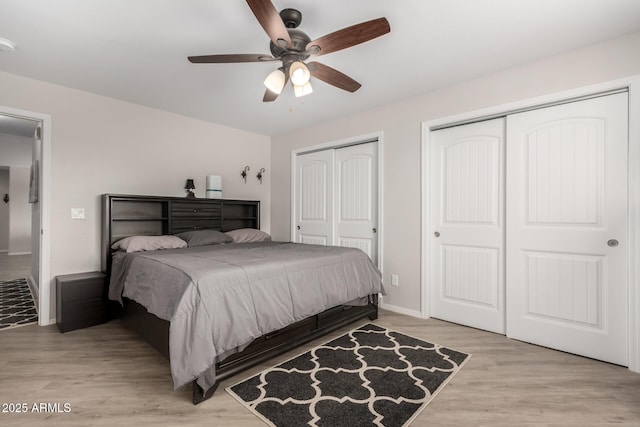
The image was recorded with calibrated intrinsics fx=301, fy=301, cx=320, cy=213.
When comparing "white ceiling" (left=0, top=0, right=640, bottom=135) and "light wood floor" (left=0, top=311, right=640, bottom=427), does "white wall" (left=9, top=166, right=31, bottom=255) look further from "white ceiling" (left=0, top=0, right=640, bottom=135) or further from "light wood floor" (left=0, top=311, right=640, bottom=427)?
"light wood floor" (left=0, top=311, right=640, bottom=427)

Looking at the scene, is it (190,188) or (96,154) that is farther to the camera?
(190,188)

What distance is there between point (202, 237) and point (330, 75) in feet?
8.14

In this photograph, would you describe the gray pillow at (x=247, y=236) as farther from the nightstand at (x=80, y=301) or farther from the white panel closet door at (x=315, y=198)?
the nightstand at (x=80, y=301)

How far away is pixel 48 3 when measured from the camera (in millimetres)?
1880

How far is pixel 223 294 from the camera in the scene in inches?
76.5

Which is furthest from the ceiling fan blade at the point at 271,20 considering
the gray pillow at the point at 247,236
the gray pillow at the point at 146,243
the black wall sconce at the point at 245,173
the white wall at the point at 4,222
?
the white wall at the point at 4,222

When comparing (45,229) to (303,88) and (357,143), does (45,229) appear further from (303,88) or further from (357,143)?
(357,143)

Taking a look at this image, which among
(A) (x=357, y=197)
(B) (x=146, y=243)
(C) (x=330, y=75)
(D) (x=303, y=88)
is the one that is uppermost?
(C) (x=330, y=75)

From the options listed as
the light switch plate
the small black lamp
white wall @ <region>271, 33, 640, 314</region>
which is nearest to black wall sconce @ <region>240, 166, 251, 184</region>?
the small black lamp

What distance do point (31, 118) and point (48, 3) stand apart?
66.2 inches

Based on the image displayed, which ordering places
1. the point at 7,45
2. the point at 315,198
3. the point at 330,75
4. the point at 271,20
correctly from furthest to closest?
the point at 315,198 → the point at 7,45 → the point at 330,75 → the point at 271,20

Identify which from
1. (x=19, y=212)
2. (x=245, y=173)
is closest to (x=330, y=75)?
(x=245, y=173)

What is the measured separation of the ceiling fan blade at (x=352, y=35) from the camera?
162 cm

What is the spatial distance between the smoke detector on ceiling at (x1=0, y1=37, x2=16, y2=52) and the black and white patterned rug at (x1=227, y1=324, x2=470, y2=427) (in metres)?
3.05
